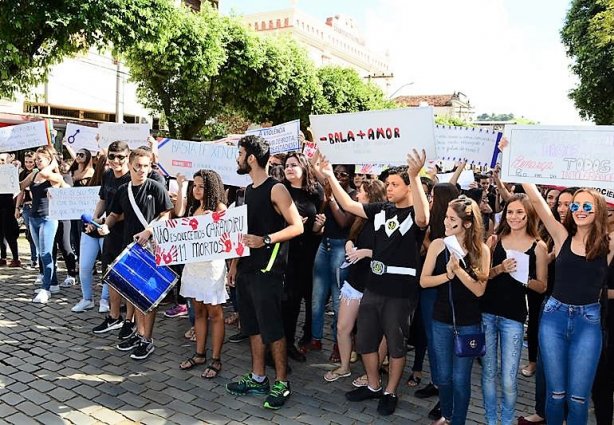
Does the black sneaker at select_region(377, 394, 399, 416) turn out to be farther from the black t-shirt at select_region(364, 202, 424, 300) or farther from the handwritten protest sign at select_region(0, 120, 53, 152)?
the handwritten protest sign at select_region(0, 120, 53, 152)

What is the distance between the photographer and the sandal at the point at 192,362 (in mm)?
4918

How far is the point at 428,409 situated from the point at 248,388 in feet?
4.97

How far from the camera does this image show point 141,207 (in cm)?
519

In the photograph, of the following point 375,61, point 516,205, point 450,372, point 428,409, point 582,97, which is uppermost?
point 375,61

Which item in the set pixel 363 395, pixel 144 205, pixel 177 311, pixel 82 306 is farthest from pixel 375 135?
pixel 82 306

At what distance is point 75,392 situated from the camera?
4.39 meters

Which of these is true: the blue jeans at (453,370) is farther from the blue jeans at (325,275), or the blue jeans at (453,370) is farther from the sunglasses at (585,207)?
the blue jeans at (325,275)

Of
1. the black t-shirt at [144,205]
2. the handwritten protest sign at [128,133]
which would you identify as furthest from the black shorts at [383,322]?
the handwritten protest sign at [128,133]

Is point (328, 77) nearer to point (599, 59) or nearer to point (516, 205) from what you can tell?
point (599, 59)

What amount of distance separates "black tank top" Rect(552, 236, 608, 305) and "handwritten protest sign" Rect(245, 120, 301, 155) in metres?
3.47

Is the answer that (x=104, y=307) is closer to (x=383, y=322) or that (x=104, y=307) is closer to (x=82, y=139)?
(x=82, y=139)

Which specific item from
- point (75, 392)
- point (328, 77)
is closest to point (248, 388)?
point (75, 392)

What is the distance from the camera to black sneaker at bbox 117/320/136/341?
18.2ft

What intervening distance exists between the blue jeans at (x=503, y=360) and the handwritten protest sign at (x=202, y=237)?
1.96 metres
